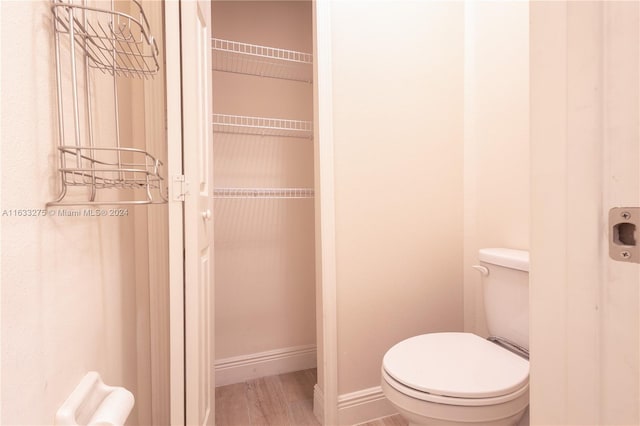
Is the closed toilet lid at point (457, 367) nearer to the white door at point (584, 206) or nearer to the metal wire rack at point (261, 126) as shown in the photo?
the white door at point (584, 206)

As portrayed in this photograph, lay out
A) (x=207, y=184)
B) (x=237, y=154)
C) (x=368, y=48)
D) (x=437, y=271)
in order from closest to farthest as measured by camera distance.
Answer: (x=207, y=184), (x=368, y=48), (x=437, y=271), (x=237, y=154)

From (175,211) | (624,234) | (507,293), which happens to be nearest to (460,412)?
(507,293)

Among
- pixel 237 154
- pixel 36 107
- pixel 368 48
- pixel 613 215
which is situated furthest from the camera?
pixel 237 154

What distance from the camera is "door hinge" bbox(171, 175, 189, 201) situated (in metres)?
0.91

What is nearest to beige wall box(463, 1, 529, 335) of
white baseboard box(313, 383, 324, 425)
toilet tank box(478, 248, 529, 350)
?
toilet tank box(478, 248, 529, 350)

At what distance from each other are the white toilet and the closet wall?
955 mm

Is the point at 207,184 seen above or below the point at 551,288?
above

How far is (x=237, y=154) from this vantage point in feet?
6.23

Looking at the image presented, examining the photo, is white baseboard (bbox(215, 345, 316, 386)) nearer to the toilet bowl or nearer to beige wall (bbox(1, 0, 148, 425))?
the toilet bowl

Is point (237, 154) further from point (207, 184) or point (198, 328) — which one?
point (198, 328)

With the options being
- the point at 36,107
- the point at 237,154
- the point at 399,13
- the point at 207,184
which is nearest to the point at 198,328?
the point at 207,184

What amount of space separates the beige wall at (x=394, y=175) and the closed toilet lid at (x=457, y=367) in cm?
34

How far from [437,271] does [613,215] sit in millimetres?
1470

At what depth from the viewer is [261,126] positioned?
189 centimetres
